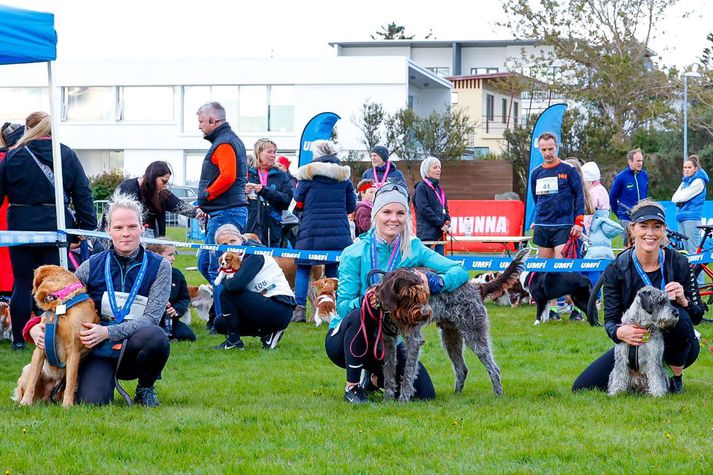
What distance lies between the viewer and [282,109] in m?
43.7

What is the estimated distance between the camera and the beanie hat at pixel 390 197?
562cm

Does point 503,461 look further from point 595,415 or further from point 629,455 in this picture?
point 595,415

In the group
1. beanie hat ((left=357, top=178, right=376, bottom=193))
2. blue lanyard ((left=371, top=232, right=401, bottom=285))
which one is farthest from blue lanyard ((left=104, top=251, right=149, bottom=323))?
beanie hat ((left=357, top=178, right=376, bottom=193))

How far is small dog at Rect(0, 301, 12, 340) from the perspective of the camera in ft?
27.7

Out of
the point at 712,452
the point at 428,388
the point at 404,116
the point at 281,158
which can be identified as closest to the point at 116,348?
the point at 428,388

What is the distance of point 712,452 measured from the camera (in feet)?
14.1

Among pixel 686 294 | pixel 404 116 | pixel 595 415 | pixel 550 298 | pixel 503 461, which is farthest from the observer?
pixel 404 116

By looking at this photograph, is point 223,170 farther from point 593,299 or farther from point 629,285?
point 629,285

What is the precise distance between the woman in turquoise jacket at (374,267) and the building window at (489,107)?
52.5 m

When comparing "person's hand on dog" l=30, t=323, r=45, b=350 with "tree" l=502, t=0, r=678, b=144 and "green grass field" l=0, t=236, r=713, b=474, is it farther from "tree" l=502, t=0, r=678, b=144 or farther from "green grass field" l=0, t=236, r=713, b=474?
"tree" l=502, t=0, r=678, b=144

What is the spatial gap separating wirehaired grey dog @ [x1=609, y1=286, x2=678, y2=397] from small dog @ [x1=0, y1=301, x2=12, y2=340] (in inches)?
209

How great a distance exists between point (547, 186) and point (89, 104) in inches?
1543

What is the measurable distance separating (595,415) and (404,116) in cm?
3393

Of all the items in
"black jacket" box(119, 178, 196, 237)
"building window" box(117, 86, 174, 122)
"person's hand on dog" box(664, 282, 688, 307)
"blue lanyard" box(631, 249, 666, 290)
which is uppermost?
"building window" box(117, 86, 174, 122)
